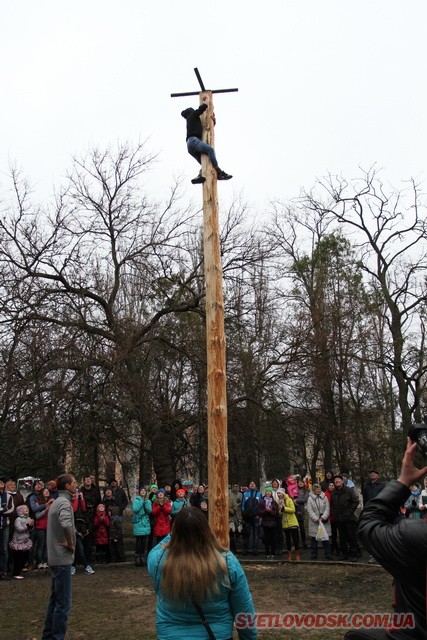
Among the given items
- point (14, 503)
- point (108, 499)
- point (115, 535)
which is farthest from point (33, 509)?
point (115, 535)

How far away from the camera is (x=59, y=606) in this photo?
6.33 metres

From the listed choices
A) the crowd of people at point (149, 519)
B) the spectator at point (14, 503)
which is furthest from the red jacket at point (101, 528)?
the spectator at point (14, 503)

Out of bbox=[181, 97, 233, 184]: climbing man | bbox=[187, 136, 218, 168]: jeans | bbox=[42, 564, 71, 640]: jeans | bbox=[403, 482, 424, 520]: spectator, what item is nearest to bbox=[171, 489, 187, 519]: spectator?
bbox=[403, 482, 424, 520]: spectator

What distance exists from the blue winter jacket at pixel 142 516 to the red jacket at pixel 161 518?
0.15m

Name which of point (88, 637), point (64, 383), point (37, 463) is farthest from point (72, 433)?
point (88, 637)

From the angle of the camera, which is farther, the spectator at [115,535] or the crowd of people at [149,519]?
the spectator at [115,535]

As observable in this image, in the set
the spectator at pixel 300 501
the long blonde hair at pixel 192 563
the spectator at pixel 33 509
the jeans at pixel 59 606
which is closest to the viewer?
the long blonde hair at pixel 192 563

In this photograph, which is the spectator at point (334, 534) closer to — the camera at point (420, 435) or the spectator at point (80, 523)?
the spectator at point (80, 523)

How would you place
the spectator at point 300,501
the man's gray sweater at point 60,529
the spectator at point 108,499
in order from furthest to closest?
1. the spectator at point 300,501
2. the spectator at point 108,499
3. the man's gray sweater at point 60,529

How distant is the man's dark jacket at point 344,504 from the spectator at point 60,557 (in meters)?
8.02

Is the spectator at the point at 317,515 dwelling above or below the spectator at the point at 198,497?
below

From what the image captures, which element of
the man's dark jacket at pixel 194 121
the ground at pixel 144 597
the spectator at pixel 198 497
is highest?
the man's dark jacket at pixel 194 121

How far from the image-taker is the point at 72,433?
17.1m

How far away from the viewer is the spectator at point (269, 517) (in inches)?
553
